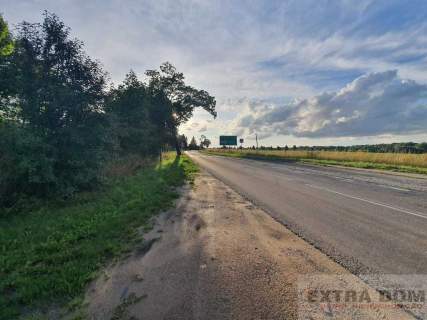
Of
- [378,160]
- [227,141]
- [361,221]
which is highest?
[227,141]

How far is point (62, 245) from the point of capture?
17.7 feet

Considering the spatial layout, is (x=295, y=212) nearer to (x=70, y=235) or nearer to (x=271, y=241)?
(x=271, y=241)

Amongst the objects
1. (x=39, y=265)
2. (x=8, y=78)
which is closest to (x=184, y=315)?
(x=39, y=265)

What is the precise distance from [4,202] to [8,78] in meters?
4.97

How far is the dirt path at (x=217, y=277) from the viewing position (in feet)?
10.1

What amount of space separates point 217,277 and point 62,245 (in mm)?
3828

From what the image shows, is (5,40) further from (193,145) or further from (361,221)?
(193,145)

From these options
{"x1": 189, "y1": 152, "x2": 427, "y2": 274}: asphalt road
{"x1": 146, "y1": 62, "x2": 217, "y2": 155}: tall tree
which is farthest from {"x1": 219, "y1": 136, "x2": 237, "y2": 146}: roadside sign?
{"x1": 189, "y1": 152, "x2": 427, "y2": 274}: asphalt road

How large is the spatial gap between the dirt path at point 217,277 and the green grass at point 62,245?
20.1 inches

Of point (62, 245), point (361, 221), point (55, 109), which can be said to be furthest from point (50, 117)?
point (361, 221)

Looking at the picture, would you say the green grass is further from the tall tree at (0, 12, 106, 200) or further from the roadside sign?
the roadside sign

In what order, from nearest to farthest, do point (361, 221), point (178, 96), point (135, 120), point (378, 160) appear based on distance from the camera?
point (361, 221), point (378, 160), point (135, 120), point (178, 96)

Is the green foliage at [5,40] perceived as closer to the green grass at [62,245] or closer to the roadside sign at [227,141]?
the green grass at [62,245]

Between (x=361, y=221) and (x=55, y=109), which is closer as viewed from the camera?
(x=361, y=221)
